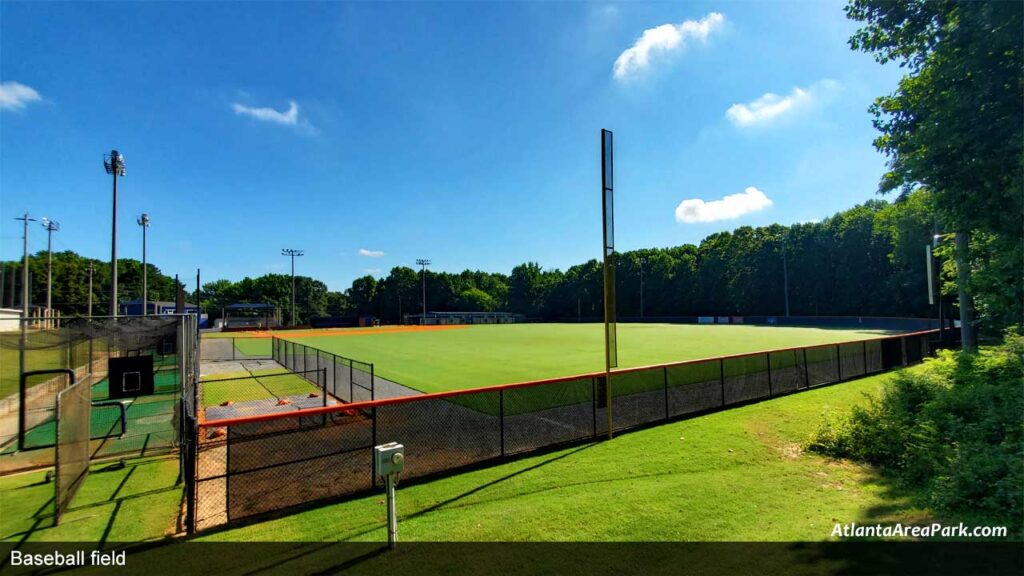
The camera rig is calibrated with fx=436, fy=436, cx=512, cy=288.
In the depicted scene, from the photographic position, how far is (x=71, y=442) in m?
6.51

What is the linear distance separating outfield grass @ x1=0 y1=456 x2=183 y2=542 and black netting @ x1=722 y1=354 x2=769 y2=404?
12.5 m

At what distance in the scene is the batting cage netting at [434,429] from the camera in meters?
6.59

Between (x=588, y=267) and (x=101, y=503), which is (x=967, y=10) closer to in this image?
(x=101, y=503)

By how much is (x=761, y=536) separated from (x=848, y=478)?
10.3ft

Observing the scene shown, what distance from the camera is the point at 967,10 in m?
7.08

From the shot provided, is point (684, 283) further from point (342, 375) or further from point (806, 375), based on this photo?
point (342, 375)

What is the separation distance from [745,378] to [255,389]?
1757 cm

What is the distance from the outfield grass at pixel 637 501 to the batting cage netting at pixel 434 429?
21.4 inches

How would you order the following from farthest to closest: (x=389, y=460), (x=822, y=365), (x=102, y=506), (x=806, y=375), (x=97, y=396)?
1. (x=822, y=365)
2. (x=97, y=396)
3. (x=806, y=375)
4. (x=102, y=506)
5. (x=389, y=460)

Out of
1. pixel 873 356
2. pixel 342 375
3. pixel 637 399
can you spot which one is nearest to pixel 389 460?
pixel 637 399

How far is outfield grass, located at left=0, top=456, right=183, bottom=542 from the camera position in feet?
18.4

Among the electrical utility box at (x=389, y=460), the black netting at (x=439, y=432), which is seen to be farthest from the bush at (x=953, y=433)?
the electrical utility box at (x=389, y=460)

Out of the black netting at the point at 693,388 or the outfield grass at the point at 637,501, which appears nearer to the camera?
the outfield grass at the point at 637,501

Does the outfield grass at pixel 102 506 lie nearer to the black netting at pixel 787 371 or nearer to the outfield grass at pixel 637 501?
the outfield grass at pixel 637 501
